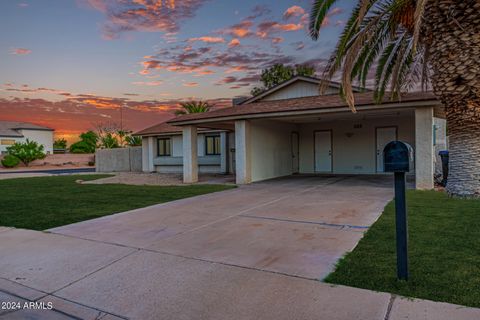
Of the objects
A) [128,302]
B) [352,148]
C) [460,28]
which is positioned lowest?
[128,302]

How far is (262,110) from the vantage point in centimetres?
1417

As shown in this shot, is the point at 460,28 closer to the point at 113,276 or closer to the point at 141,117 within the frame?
the point at 113,276

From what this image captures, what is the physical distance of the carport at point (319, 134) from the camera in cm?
1143

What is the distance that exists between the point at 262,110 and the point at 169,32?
20.4 feet

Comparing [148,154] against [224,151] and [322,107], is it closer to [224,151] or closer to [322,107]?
[224,151]

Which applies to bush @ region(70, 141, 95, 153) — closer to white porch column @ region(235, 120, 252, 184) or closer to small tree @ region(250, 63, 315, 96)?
small tree @ region(250, 63, 315, 96)

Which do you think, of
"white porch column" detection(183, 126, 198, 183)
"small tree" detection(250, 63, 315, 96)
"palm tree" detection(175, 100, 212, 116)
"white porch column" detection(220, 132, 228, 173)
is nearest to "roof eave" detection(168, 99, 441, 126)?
"white porch column" detection(183, 126, 198, 183)

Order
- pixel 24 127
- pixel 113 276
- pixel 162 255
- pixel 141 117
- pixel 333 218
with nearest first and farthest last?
pixel 113 276 → pixel 162 255 → pixel 333 218 → pixel 141 117 → pixel 24 127

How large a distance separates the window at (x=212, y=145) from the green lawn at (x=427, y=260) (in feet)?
53.5

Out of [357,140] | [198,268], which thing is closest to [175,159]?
[357,140]

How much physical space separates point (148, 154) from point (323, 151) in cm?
1315

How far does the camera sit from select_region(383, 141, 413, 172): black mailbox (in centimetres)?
342

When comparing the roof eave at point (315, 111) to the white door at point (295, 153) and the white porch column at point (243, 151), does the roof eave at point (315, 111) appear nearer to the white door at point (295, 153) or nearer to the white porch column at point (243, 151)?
the white porch column at point (243, 151)

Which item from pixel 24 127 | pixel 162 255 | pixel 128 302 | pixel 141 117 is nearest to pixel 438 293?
pixel 128 302
